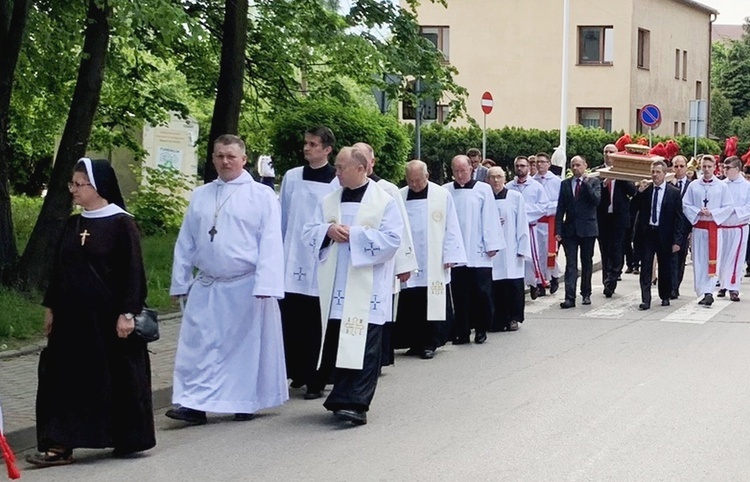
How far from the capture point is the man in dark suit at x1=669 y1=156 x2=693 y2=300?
18781mm

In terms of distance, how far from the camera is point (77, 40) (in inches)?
760

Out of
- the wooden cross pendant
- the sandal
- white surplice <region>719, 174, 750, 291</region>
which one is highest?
the wooden cross pendant

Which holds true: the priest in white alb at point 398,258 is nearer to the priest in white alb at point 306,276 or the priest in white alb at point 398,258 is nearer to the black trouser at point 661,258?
the priest in white alb at point 306,276

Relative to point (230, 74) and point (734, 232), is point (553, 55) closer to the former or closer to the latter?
point (734, 232)

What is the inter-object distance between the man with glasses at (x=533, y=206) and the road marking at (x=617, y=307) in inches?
41.0

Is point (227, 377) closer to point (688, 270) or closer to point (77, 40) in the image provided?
point (77, 40)

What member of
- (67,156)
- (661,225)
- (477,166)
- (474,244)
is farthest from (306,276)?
(477,166)

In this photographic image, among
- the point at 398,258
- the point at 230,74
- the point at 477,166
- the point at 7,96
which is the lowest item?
the point at 398,258

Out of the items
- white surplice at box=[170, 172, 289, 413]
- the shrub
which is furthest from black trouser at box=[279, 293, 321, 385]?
the shrub

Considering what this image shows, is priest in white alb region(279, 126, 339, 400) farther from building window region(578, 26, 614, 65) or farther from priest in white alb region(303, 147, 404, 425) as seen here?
building window region(578, 26, 614, 65)

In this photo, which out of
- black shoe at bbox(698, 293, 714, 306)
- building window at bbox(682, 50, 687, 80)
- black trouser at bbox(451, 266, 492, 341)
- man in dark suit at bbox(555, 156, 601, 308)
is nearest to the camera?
black trouser at bbox(451, 266, 492, 341)

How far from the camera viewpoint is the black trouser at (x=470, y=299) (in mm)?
14438

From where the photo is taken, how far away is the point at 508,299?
1566 centimetres

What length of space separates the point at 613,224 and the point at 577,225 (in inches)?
60.8
